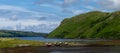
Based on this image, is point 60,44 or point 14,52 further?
point 60,44

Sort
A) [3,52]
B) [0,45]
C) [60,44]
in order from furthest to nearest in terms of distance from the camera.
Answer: [60,44] < [0,45] < [3,52]

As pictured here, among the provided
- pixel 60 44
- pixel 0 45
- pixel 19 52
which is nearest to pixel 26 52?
pixel 19 52

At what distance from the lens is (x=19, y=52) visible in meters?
103

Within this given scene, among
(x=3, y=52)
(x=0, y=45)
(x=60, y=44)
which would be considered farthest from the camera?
(x=60, y=44)

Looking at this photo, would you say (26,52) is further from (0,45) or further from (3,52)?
(0,45)

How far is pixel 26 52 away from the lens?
103125mm

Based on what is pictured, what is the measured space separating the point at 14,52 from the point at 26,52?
13.5 ft

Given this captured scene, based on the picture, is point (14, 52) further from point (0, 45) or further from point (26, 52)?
point (0, 45)

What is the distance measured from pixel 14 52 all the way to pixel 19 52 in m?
1.73

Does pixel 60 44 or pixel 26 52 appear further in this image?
pixel 60 44

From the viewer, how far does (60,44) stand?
158500 mm

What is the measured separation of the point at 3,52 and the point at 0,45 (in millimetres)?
32273

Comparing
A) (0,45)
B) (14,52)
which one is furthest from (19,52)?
(0,45)

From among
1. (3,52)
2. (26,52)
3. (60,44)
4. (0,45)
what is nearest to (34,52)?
(26,52)
